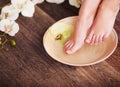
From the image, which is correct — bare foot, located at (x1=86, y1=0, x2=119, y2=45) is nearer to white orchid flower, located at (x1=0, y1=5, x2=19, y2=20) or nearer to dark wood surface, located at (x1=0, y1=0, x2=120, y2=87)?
dark wood surface, located at (x1=0, y1=0, x2=120, y2=87)

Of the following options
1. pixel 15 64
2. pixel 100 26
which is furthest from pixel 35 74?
pixel 100 26

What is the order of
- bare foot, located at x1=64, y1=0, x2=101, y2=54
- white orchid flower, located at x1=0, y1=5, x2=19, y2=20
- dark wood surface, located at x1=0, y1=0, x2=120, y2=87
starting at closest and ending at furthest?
1. dark wood surface, located at x1=0, y1=0, x2=120, y2=87
2. bare foot, located at x1=64, y1=0, x2=101, y2=54
3. white orchid flower, located at x1=0, y1=5, x2=19, y2=20

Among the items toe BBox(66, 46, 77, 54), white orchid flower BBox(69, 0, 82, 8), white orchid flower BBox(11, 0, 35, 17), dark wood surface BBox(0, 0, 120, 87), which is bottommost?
dark wood surface BBox(0, 0, 120, 87)

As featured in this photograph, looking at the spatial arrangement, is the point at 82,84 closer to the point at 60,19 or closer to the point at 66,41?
the point at 66,41

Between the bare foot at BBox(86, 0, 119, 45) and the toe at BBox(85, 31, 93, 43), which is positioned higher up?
the bare foot at BBox(86, 0, 119, 45)

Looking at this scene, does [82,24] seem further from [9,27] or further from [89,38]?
[9,27]

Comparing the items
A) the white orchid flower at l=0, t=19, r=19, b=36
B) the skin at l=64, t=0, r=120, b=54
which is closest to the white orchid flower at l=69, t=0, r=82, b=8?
the skin at l=64, t=0, r=120, b=54

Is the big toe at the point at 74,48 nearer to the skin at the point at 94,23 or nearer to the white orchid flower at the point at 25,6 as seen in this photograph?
the skin at the point at 94,23
